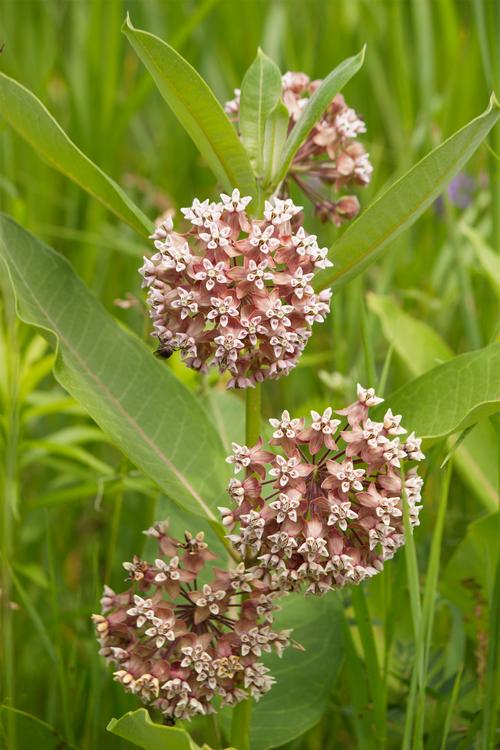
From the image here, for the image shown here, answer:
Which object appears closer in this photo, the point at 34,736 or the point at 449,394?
the point at 449,394

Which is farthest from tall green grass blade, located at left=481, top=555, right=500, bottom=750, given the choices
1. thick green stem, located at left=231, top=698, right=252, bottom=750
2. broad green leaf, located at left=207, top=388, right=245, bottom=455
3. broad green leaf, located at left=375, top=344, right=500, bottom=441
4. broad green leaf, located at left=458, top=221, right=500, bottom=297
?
broad green leaf, located at left=458, top=221, right=500, bottom=297

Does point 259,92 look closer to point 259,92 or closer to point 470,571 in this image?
point 259,92

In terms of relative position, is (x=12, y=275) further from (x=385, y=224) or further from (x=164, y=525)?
(x=385, y=224)

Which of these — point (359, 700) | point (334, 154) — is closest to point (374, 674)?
point (359, 700)

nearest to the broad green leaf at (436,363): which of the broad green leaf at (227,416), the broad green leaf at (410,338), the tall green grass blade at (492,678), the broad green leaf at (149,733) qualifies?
the broad green leaf at (410,338)

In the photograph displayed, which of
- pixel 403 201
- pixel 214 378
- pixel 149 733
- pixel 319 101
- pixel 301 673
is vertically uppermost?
pixel 214 378

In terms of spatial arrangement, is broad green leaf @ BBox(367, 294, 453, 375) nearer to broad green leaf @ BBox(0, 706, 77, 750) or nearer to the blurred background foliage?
the blurred background foliage
